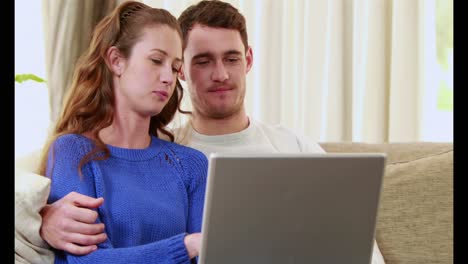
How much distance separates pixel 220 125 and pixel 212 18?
0.32m

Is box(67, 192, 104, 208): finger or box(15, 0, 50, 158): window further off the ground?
box(15, 0, 50, 158): window

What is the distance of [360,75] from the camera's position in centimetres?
311

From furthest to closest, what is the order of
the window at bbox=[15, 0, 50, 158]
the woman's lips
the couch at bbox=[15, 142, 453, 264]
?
1. the window at bbox=[15, 0, 50, 158]
2. the couch at bbox=[15, 142, 453, 264]
3. the woman's lips

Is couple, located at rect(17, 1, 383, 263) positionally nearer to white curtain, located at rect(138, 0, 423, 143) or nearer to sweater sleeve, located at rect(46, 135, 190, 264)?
sweater sleeve, located at rect(46, 135, 190, 264)

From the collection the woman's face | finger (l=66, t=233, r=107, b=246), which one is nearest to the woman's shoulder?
the woman's face

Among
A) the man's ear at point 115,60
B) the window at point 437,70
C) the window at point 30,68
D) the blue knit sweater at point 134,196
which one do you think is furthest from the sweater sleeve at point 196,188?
the window at point 437,70

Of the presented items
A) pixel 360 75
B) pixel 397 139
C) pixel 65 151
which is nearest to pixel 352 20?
pixel 360 75

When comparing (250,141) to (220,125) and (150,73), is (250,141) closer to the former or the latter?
(220,125)

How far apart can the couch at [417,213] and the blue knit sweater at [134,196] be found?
23.8 inches

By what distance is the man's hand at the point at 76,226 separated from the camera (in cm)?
149

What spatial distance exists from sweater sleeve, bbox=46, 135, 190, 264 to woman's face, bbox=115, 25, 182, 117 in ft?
0.51

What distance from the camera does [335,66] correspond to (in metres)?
3.10

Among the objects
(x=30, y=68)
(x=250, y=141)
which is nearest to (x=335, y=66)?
(x=250, y=141)

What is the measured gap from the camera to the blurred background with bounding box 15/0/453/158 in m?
3.07
